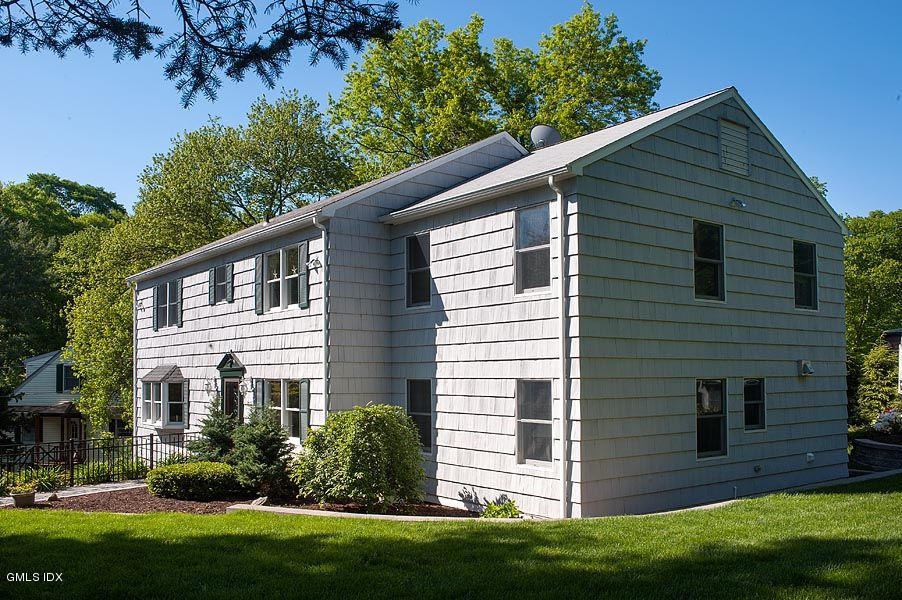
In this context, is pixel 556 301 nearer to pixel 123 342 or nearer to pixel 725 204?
pixel 725 204

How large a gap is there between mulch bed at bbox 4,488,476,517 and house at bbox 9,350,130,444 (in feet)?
78.8

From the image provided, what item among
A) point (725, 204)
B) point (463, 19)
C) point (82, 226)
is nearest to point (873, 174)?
point (463, 19)

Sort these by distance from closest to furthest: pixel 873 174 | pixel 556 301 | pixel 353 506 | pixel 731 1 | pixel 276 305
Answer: pixel 556 301 < pixel 353 506 < pixel 731 1 < pixel 276 305 < pixel 873 174

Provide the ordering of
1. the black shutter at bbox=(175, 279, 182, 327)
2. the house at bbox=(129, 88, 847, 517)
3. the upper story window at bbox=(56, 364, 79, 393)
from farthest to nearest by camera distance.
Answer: the upper story window at bbox=(56, 364, 79, 393), the black shutter at bbox=(175, 279, 182, 327), the house at bbox=(129, 88, 847, 517)

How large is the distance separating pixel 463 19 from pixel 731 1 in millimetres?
19236

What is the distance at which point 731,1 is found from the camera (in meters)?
13.6

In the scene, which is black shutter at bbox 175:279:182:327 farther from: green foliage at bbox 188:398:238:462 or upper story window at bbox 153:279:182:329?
green foliage at bbox 188:398:238:462

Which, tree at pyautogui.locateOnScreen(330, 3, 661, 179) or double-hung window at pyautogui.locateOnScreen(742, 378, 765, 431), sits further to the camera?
tree at pyautogui.locateOnScreen(330, 3, 661, 179)

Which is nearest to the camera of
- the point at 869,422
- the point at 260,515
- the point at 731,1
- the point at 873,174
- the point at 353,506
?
the point at 260,515

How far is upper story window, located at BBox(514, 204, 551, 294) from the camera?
37.4 ft

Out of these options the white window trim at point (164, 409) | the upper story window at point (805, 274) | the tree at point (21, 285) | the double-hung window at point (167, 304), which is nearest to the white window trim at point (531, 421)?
the upper story window at point (805, 274)

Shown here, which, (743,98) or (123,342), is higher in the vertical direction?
(743,98)

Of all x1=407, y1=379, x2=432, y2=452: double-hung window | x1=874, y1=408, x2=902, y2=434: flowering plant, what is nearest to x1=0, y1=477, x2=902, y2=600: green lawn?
x1=407, y1=379, x2=432, y2=452: double-hung window

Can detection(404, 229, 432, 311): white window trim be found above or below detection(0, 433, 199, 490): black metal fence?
above
